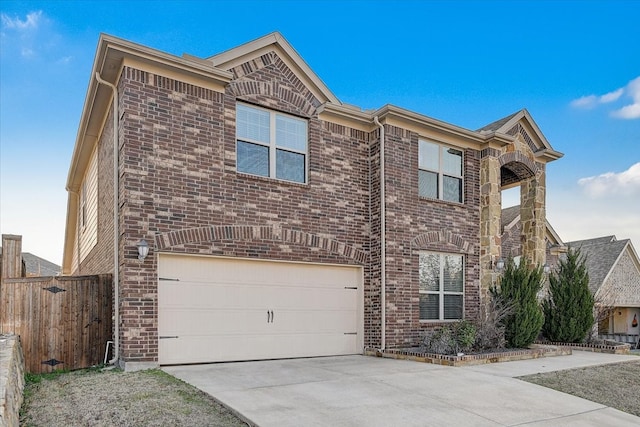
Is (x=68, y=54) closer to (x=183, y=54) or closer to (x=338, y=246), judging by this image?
(x=183, y=54)

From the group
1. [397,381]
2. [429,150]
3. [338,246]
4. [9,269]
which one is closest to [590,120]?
[429,150]

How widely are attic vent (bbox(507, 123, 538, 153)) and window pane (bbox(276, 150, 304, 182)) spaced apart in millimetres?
6488

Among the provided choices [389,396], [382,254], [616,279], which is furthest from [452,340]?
[616,279]

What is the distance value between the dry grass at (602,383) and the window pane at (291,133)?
6333 millimetres

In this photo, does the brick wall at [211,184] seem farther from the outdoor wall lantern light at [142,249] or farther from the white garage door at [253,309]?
the white garage door at [253,309]

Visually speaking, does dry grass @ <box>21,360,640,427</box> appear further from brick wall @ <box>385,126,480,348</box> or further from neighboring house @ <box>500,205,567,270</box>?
neighboring house @ <box>500,205,567,270</box>

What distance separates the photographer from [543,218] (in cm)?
1413

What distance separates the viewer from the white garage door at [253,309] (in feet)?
28.5

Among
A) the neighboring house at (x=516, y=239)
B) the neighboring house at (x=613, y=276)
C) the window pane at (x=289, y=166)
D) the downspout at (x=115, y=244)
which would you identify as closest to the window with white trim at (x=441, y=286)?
the window pane at (x=289, y=166)

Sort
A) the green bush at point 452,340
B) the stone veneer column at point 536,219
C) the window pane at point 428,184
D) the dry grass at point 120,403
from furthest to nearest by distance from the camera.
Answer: the stone veneer column at point 536,219, the window pane at point 428,184, the green bush at point 452,340, the dry grass at point 120,403

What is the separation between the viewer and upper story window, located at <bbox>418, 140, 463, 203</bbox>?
39.6 ft

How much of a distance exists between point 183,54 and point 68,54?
681 centimetres

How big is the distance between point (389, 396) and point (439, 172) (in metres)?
7.26

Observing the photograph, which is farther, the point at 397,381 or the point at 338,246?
the point at 338,246
